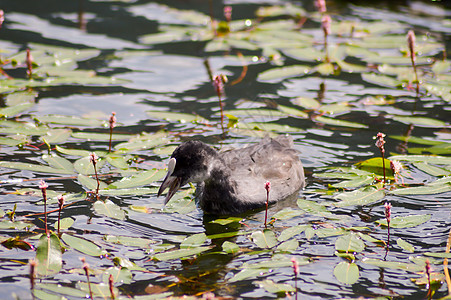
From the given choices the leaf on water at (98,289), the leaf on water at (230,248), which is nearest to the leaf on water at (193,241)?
the leaf on water at (230,248)

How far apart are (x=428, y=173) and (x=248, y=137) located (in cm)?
209

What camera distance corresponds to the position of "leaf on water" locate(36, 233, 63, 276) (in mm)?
4480

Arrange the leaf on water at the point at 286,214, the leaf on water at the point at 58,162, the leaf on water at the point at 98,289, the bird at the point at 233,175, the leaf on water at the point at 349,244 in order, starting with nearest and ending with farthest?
the leaf on water at the point at 98,289, the leaf on water at the point at 349,244, the leaf on water at the point at 286,214, the bird at the point at 233,175, the leaf on water at the point at 58,162

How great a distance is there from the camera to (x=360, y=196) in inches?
225

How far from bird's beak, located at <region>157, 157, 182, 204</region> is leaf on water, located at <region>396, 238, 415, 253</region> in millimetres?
1923

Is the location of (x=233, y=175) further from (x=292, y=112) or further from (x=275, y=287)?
(x=292, y=112)

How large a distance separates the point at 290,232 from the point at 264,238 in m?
0.28

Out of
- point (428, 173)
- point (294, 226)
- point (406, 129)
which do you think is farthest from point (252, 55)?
point (294, 226)

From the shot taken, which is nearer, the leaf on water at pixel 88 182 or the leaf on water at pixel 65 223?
the leaf on water at pixel 65 223

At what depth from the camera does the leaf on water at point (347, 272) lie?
4.48 meters

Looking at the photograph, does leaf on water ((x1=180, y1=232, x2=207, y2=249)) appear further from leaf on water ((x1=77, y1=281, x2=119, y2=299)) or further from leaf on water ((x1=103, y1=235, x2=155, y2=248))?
leaf on water ((x1=77, y1=281, x2=119, y2=299))

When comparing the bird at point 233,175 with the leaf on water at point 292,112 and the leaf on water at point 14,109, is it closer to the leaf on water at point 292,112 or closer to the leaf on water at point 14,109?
the leaf on water at point 292,112

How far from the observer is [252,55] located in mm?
9695

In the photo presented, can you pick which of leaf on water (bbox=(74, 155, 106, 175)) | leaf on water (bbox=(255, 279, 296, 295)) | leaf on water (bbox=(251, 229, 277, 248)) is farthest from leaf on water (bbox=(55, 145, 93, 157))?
leaf on water (bbox=(255, 279, 296, 295))
